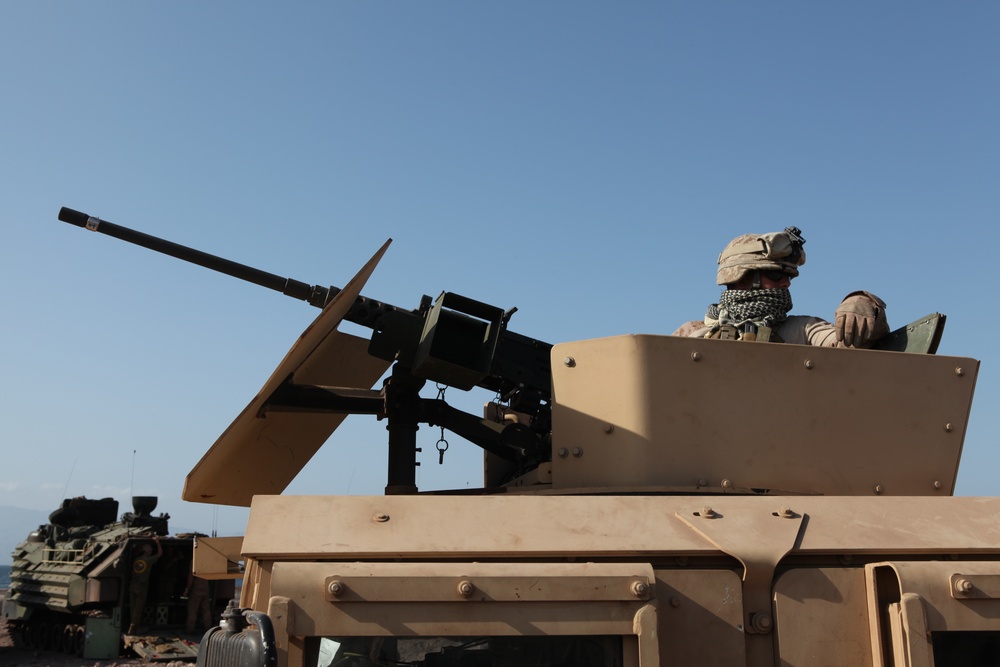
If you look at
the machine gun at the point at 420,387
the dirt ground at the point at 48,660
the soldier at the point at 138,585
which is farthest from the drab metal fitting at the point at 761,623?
the soldier at the point at 138,585

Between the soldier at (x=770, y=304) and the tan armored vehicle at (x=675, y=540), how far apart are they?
34 cm

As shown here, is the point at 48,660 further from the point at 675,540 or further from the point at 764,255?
the point at 675,540

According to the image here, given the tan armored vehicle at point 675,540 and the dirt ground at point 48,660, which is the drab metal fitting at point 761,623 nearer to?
the tan armored vehicle at point 675,540

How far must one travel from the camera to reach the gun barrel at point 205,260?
267 inches

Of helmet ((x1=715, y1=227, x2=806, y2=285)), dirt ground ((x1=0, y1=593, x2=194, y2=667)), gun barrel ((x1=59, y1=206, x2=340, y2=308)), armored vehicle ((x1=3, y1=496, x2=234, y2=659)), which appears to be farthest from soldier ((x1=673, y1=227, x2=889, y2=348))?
armored vehicle ((x1=3, y1=496, x2=234, y2=659))

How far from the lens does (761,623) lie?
3020mm

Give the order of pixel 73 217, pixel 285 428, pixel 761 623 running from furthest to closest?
1. pixel 73 217
2. pixel 285 428
3. pixel 761 623

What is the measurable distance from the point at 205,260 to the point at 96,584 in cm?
1326

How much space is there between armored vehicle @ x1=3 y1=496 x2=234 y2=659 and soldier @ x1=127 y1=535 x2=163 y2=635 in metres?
0.03

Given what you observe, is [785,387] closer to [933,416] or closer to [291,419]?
[933,416]

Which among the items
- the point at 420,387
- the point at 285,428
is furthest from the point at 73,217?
the point at 420,387

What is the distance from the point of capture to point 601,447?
12.9ft

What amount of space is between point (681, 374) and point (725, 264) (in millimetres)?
1184

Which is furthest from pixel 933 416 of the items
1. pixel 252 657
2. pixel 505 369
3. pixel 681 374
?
pixel 505 369
